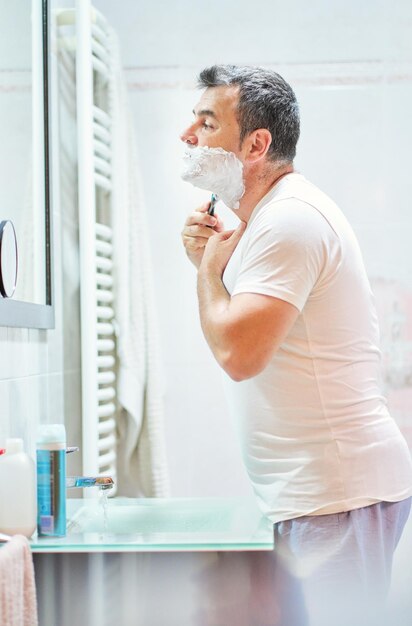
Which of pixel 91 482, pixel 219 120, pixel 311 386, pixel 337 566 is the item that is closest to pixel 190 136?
pixel 219 120

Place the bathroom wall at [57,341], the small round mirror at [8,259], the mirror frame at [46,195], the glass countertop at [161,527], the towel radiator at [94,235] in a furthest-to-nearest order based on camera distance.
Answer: the towel radiator at [94,235], the mirror frame at [46,195], the bathroom wall at [57,341], the small round mirror at [8,259], the glass countertop at [161,527]

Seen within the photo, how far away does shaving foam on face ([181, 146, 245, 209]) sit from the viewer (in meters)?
1.42

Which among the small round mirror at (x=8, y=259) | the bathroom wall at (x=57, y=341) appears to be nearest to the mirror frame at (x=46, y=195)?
the bathroom wall at (x=57, y=341)

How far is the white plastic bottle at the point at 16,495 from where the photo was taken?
1.11 m

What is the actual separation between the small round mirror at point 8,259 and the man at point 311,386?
311 millimetres

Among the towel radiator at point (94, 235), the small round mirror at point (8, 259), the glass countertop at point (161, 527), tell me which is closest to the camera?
the glass countertop at point (161, 527)

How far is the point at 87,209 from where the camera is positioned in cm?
198

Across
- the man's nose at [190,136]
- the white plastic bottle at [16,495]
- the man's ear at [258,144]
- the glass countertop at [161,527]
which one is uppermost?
the man's nose at [190,136]

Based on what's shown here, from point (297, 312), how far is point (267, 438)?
0.21 metres

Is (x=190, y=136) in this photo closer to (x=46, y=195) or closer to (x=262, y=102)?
(x=262, y=102)

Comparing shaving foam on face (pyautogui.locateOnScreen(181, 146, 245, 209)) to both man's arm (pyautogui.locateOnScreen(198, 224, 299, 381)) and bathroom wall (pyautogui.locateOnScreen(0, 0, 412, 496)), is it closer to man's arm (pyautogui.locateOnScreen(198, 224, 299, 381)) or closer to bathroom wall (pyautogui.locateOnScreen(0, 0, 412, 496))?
man's arm (pyautogui.locateOnScreen(198, 224, 299, 381))

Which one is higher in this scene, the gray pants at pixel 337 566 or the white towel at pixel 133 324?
the white towel at pixel 133 324

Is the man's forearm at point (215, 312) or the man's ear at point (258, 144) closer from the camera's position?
the man's forearm at point (215, 312)

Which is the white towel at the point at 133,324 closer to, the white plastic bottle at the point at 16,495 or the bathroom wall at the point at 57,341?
the bathroom wall at the point at 57,341
